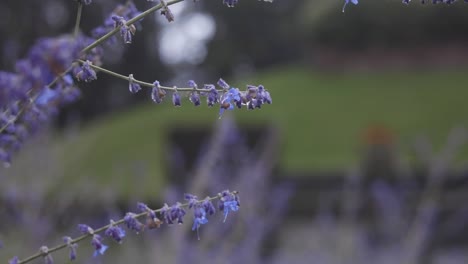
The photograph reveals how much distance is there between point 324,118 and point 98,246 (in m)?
17.1

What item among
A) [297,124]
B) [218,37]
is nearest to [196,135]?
[297,124]

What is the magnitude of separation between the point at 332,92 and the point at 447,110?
3342 millimetres

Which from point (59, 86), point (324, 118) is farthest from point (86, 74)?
point (324, 118)

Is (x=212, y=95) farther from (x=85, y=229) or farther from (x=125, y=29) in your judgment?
(x=85, y=229)

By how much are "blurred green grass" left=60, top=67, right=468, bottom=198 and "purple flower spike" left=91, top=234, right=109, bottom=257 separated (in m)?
12.2

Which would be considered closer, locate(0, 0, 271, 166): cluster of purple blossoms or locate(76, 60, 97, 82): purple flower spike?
locate(0, 0, 271, 166): cluster of purple blossoms

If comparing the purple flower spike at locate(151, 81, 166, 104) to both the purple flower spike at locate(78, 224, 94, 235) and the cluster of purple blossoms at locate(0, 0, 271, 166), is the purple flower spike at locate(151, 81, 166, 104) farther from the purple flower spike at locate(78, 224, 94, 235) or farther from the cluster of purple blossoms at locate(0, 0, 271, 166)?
the purple flower spike at locate(78, 224, 94, 235)

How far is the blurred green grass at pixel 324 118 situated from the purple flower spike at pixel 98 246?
480 inches

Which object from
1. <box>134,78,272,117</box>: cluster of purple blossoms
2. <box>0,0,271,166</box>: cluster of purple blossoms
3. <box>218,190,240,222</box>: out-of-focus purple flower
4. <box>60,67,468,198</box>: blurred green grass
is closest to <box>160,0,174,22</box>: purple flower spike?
<box>0,0,271,166</box>: cluster of purple blossoms

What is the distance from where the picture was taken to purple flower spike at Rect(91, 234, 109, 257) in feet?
3.71

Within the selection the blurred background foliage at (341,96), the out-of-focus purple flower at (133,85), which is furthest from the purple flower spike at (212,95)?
the blurred background foliage at (341,96)

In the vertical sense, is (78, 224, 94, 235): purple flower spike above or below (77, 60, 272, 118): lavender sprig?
below

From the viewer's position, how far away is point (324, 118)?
59.2 feet

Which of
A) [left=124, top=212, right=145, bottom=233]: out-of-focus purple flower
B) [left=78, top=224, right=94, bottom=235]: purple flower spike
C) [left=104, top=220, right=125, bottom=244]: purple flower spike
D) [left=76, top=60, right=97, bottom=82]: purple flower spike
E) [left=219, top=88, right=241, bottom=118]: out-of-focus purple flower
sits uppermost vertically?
[left=76, top=60, right=97, bottom=82]: purple flower spike
